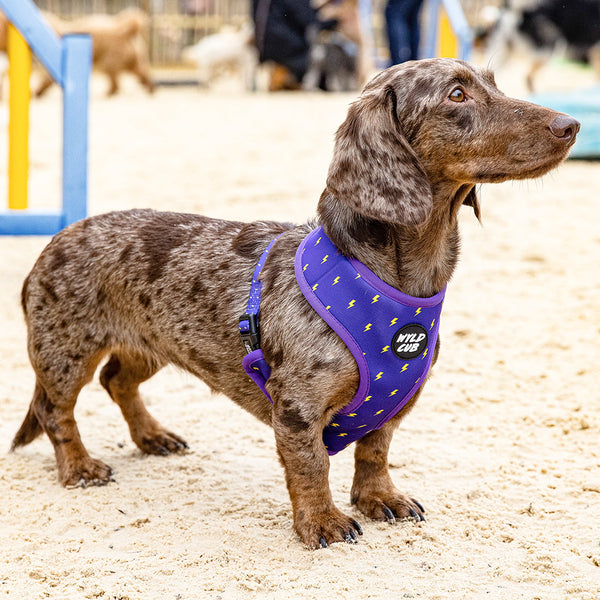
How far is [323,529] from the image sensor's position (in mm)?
3258

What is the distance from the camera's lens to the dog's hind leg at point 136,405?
13.3 ft

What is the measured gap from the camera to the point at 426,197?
3027 mm

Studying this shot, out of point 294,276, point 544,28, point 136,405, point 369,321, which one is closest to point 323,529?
point 369,321

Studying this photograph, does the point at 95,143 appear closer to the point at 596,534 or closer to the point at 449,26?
the point at 449,26

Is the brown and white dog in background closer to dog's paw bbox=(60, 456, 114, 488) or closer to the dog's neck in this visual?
dog's paw bbox=(60, 456, 114, 488)

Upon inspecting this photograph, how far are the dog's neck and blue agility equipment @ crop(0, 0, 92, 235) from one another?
9.27 ft

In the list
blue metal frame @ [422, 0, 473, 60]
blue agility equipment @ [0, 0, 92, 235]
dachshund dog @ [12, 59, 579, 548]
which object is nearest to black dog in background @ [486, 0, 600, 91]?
blue metal frame @ [422, 0, 473, 60]

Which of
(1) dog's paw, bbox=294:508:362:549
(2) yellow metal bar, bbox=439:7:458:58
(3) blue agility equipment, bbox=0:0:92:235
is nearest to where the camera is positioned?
(1) dog's paw, bbox=294:508:362:549

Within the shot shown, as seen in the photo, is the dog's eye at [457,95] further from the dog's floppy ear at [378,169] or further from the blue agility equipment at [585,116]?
the blue agility equipment at [585,116]

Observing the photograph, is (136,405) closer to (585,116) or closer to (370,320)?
(370,320)

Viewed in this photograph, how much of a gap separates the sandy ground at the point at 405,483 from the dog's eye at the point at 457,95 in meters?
1.59

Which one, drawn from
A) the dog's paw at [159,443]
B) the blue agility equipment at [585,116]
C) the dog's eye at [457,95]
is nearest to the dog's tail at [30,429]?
the dog's paw at [159,443]

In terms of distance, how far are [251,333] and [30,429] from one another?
1346 mm

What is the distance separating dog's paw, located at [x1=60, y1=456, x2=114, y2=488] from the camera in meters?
3.78
